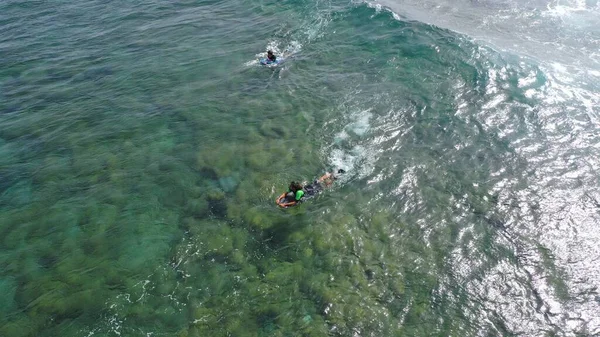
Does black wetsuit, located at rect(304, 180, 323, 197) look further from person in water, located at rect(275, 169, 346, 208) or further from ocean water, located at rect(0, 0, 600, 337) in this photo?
ocean water, located at rect(0, 0, 600, 337)

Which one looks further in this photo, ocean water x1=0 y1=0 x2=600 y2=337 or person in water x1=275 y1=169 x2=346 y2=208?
person in water x1=275 y1=169 x2=346 y2=208

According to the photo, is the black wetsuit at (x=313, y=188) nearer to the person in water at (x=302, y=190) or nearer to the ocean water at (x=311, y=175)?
the person in water at (x=302, y=190)

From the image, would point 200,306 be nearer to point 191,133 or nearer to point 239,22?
point 191,133

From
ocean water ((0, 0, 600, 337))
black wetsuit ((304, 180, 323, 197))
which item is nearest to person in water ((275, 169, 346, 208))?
black wetsuit ((304, 180, 323, 197))

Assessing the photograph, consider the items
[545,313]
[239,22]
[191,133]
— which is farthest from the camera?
[239,22]

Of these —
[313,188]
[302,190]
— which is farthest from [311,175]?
[302,190]

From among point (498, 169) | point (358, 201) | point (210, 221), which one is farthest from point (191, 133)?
point (498, 169)
